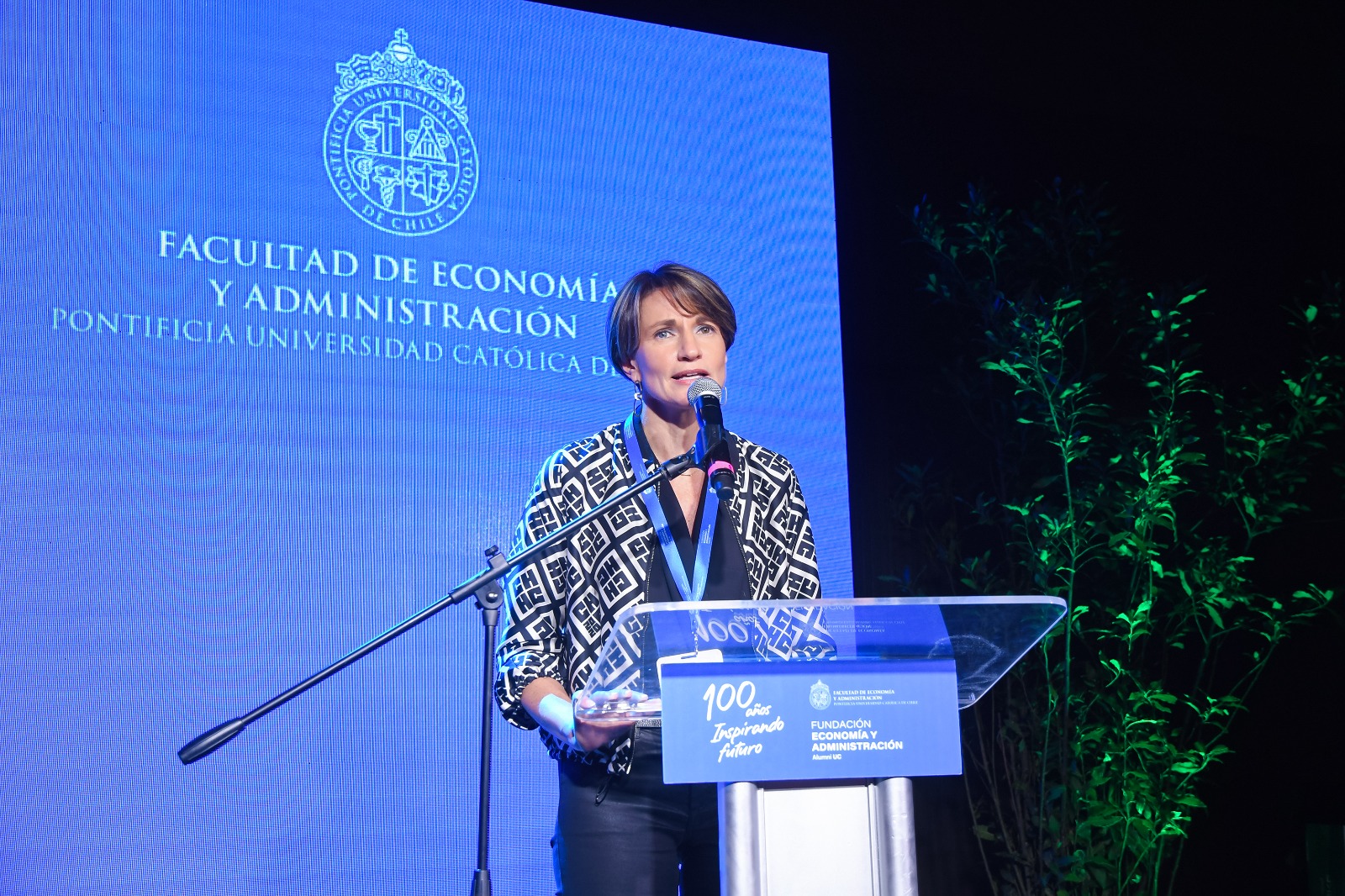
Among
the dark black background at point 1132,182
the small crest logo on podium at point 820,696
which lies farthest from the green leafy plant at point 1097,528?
the small crest logo on podium at point 820,696

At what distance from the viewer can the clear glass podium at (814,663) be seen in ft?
4.64

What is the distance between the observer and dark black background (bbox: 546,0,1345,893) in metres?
4.62

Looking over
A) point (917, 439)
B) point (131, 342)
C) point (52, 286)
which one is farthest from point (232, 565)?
point (917, 439)

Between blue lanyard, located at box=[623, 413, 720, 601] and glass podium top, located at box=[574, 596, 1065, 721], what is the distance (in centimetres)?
49

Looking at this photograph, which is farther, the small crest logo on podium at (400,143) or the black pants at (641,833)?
the small crest logo on podium at (400,143)

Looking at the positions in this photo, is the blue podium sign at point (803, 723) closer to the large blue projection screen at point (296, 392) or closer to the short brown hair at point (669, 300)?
the short brown hair at point (669, 300)

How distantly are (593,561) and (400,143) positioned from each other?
1.78m

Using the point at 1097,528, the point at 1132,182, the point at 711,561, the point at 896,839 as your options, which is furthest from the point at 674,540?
the point at 1132,182

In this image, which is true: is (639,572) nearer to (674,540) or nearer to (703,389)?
(674,540)

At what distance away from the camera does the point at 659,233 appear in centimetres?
370

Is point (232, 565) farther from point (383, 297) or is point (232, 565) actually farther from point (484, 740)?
point (484, 740)

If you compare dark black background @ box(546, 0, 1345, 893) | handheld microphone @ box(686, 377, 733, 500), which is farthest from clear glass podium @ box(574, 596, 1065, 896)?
dark black background @ box(546, 0, 1345, 893)

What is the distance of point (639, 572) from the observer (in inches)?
83.4

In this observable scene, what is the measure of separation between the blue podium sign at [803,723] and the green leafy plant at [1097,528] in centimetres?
262
